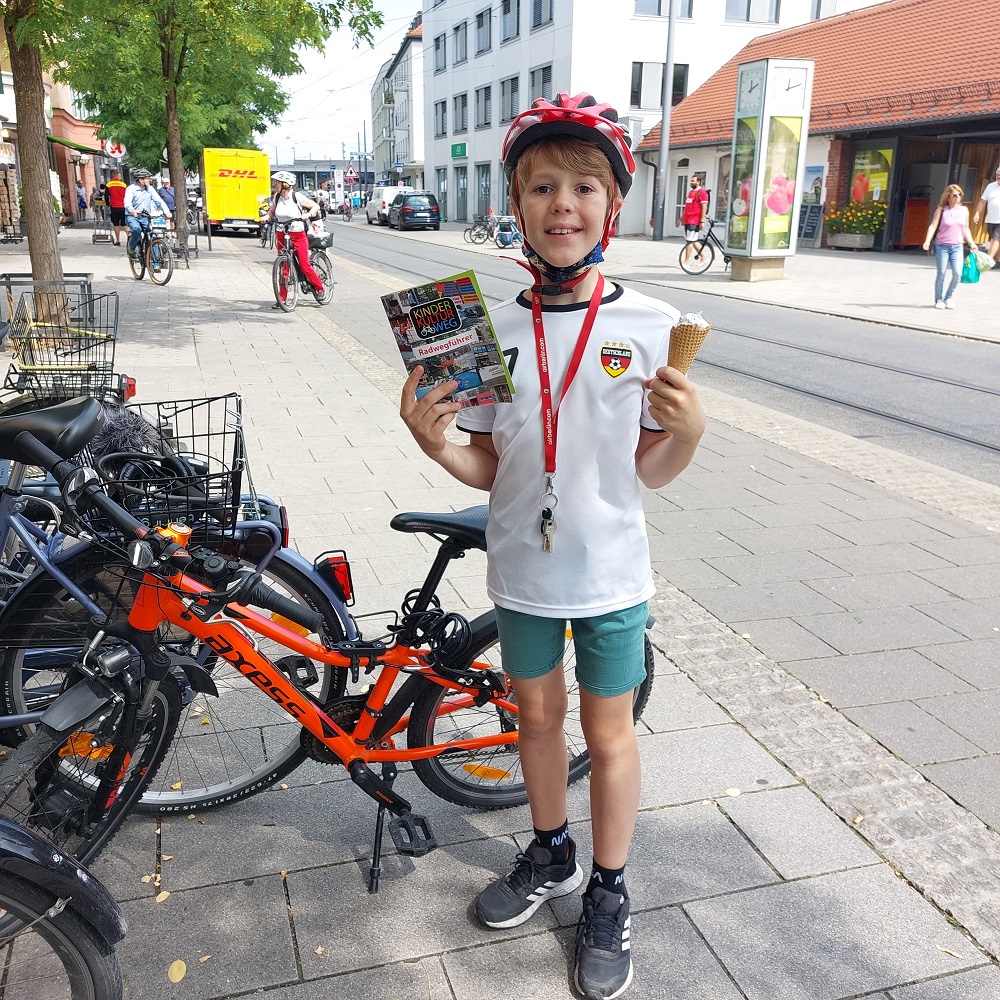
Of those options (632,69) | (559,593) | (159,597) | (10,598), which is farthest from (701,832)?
(632,69)

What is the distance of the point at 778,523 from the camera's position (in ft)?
18.2

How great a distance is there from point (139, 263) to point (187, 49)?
7705mm

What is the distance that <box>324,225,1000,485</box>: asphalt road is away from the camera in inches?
305

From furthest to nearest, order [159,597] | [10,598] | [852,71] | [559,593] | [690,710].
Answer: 1. [852,71]
2. [690,710]
3. [10,598]
4. [159,597]
5. [559,593]

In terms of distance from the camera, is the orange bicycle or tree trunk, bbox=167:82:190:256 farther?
tree trunk, bbox=167:82:190:256

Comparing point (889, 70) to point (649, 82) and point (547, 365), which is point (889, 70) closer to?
point (649, 82)

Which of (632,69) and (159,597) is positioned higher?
(632,69)

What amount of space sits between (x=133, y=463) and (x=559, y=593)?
115 cm

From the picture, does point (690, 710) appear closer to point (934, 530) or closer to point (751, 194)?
point (934, 530)

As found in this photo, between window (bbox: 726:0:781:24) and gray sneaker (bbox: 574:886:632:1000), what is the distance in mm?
45390

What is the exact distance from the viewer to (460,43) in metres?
53.9

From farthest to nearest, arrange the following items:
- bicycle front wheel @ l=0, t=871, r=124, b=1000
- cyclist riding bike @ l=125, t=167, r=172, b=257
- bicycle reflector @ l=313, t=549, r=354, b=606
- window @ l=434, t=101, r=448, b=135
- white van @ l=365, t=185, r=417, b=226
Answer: window @ l=434, t=101, r=448, b=135, white van @ l=365, t=185, r=417, b=226, cyclist riding bike @ l=125, t=167, r=172, b=257, bicycle reflector @ l=313, t=549, r=354, b=606, bicycle front wheel @ l=0, t=871, r=124, b=1000

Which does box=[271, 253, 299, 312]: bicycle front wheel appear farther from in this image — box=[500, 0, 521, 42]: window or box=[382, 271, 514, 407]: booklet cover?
box=[500, 0, 521, 42]: window

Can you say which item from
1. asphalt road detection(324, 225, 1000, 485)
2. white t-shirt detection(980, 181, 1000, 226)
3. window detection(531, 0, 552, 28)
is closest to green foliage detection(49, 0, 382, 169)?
asphalt road detection(324, 225, 1000, 485)
